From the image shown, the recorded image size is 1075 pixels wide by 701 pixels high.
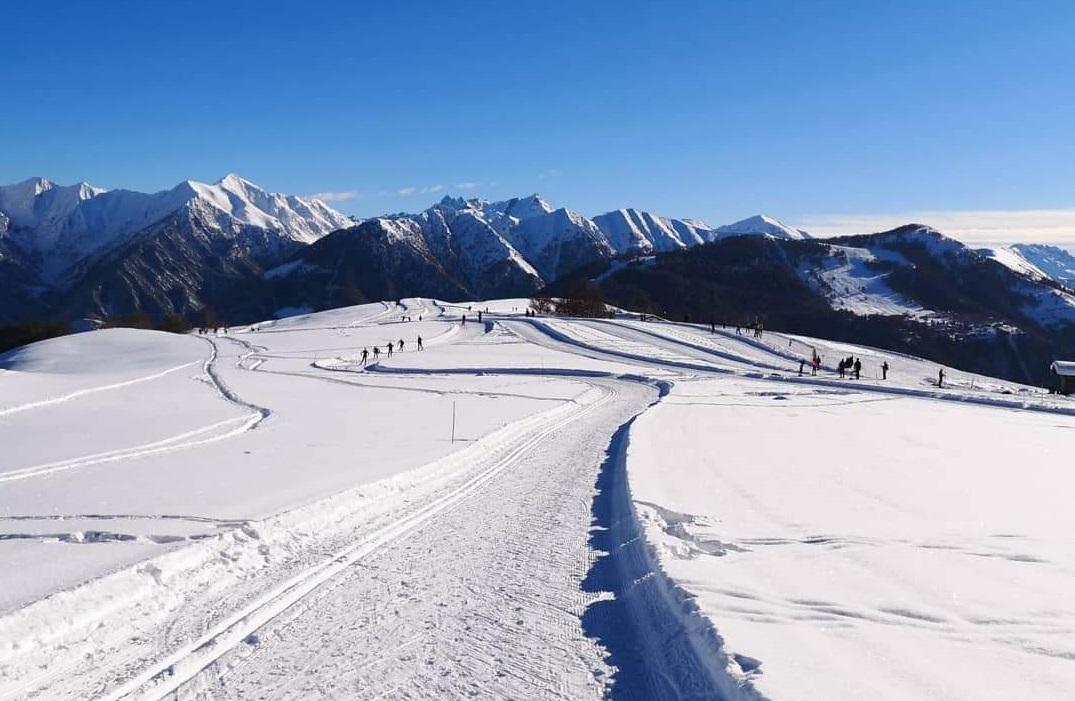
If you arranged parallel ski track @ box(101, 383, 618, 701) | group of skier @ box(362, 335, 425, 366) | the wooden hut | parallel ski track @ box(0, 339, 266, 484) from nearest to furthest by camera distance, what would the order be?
parallel ski track @ box(101, 383, 618, 701), parallel ski track @ box(0, 339, 266, 484), the wooden hut, group of skier @ box(362, 335, 425, 366)

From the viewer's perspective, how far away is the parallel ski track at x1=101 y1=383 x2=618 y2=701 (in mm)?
5035

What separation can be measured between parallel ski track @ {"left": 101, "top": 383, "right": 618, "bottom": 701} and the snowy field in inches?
1.3

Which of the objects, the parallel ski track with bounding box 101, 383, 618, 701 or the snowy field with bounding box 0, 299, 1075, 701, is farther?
the snowy field with bounding box 0, 299, 1075, 701

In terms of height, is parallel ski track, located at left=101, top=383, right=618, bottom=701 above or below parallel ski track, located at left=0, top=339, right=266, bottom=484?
above

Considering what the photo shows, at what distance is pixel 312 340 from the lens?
2719 inches

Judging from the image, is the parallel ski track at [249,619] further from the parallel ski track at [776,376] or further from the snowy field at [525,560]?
the parallel ski track at [776,376]

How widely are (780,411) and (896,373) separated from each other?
34627 millimetres

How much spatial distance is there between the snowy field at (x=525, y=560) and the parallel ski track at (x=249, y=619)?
0.03 meters

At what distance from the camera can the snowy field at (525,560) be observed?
5.23 meters

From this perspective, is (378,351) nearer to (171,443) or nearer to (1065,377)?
(171,443)

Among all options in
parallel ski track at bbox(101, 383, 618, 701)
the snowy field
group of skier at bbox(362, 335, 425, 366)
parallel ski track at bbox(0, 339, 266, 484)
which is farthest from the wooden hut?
parallel ski track at bbox(101, 383, 618, 701)

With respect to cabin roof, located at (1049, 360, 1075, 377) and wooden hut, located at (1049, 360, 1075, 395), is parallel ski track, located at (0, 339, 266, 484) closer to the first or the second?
wooden hut, located at (1049, 360, 1075, 395)

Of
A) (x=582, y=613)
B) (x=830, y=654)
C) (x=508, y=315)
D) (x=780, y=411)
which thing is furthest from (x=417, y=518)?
(x=508, y=315)

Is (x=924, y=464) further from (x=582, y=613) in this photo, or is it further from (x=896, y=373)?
(x=896, y=373)
